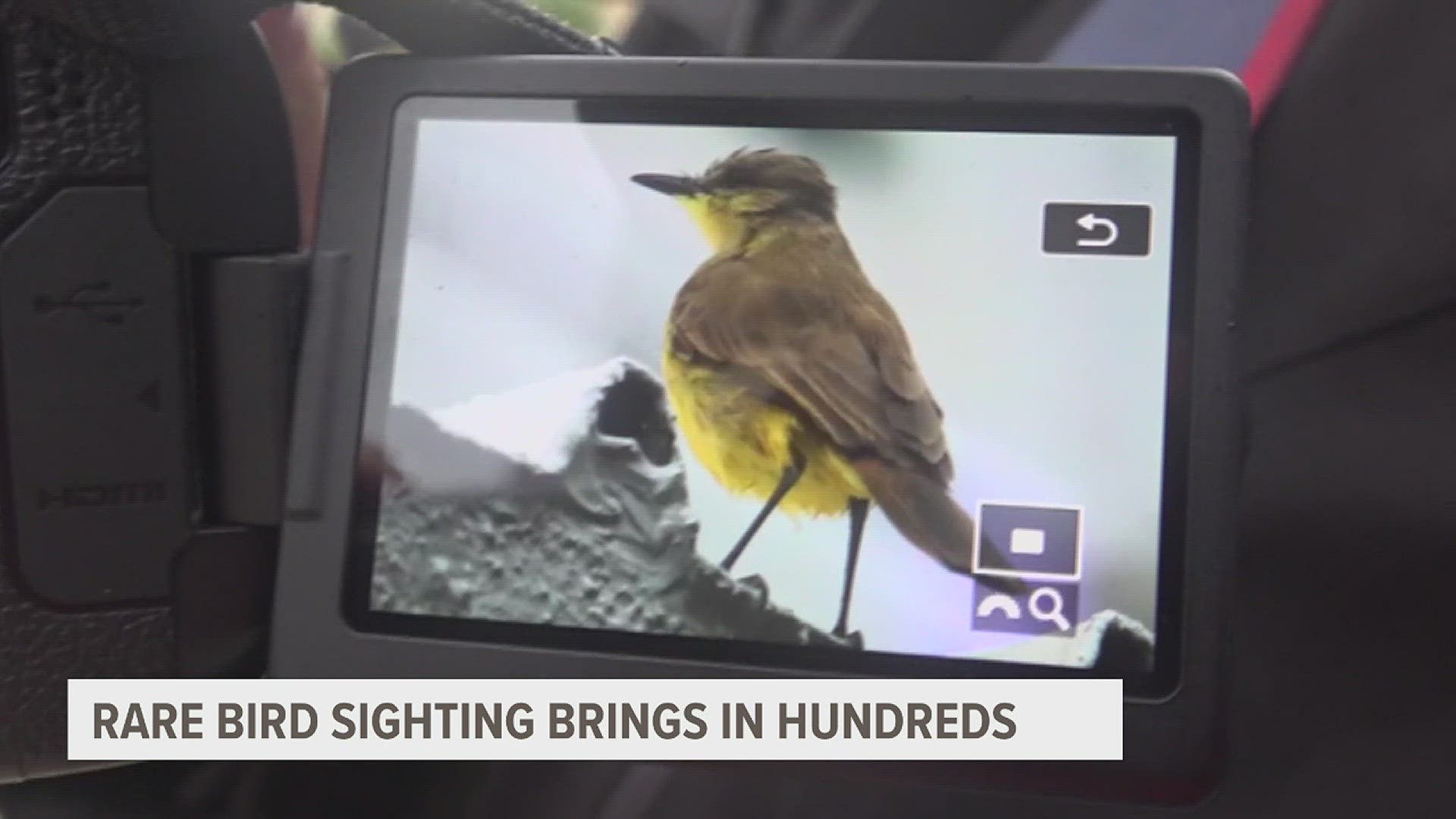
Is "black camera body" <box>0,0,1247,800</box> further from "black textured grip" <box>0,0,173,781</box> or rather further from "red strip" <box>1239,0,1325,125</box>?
"red strip" <box>1239,0,1325,125</box>

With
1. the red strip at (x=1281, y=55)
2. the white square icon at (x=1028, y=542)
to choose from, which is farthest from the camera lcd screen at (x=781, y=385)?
the red strip at (x=1281, y=55)

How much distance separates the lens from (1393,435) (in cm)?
45

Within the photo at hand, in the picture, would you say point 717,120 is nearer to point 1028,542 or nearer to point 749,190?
point 749,190

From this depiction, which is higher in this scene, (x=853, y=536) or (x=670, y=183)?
(x=670, y=183)

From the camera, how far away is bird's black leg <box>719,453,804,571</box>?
0.40 meters

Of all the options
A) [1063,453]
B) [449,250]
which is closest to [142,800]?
[449,250]

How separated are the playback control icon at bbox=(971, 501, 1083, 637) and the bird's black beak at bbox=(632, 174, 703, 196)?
13 centimetres

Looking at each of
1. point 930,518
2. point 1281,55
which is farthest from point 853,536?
point 1281,55

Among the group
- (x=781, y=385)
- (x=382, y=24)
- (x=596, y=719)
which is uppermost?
(x=382, y=24)

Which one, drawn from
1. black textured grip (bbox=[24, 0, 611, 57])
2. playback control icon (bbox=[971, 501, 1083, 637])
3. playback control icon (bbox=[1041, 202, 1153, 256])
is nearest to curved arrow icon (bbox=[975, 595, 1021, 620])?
playback control icon (bbox=[971, 501, 1083, 637])

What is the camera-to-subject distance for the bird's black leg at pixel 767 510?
0.40 m

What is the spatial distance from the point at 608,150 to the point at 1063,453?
6.4 inches

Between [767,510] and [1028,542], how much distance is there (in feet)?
0.25

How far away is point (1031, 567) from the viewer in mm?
391
